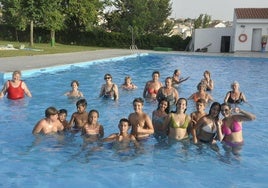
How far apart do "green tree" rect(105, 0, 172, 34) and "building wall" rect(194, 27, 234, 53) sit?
7.26 m

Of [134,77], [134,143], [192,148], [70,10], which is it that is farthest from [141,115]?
[70,10]

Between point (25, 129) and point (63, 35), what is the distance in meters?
35.2

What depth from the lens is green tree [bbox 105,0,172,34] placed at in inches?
1676

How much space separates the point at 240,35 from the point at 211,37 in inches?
122

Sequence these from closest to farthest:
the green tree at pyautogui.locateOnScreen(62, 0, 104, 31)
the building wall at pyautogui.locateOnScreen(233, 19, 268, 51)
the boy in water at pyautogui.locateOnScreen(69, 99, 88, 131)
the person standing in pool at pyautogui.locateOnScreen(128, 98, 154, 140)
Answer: the person standing in pool at pyautogui.locateOnScreen(128, 98, 154, 140) < the boy in water at pyautogui.locateOnScreen(69, 99, 88, 131) < the building wall at pyautogui.locateOnScreen(233, 19, 268, 51) < the green tree at pyautogui.locateOnScreen(62, 0, 104, 31)

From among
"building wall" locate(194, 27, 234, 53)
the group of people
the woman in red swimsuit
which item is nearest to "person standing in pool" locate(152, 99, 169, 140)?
the group of people

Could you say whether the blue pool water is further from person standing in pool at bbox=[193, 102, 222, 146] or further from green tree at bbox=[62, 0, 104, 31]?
green tree at bbox=[62, 0, 104, 31]

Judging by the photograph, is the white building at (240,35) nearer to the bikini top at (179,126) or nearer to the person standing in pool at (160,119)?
the person standing in pool at (160,119)

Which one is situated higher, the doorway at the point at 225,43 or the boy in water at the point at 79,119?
the doorway at the point at 225,43

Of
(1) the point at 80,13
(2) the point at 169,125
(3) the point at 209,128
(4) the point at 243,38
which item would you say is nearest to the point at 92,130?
(2) the point at 169,125

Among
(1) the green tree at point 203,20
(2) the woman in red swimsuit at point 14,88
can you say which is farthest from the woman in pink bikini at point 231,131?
(1) the green tree at point 203,20

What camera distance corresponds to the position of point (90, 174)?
213 inches

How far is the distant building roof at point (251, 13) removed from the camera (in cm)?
3372

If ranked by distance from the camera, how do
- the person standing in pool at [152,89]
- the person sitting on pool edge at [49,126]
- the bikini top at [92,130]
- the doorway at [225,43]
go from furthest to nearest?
the doorway at [225,43] → the person standing in pool at [152,89] → the person sitting on pool edge at [49,126] → the bikini top at [92,130]
